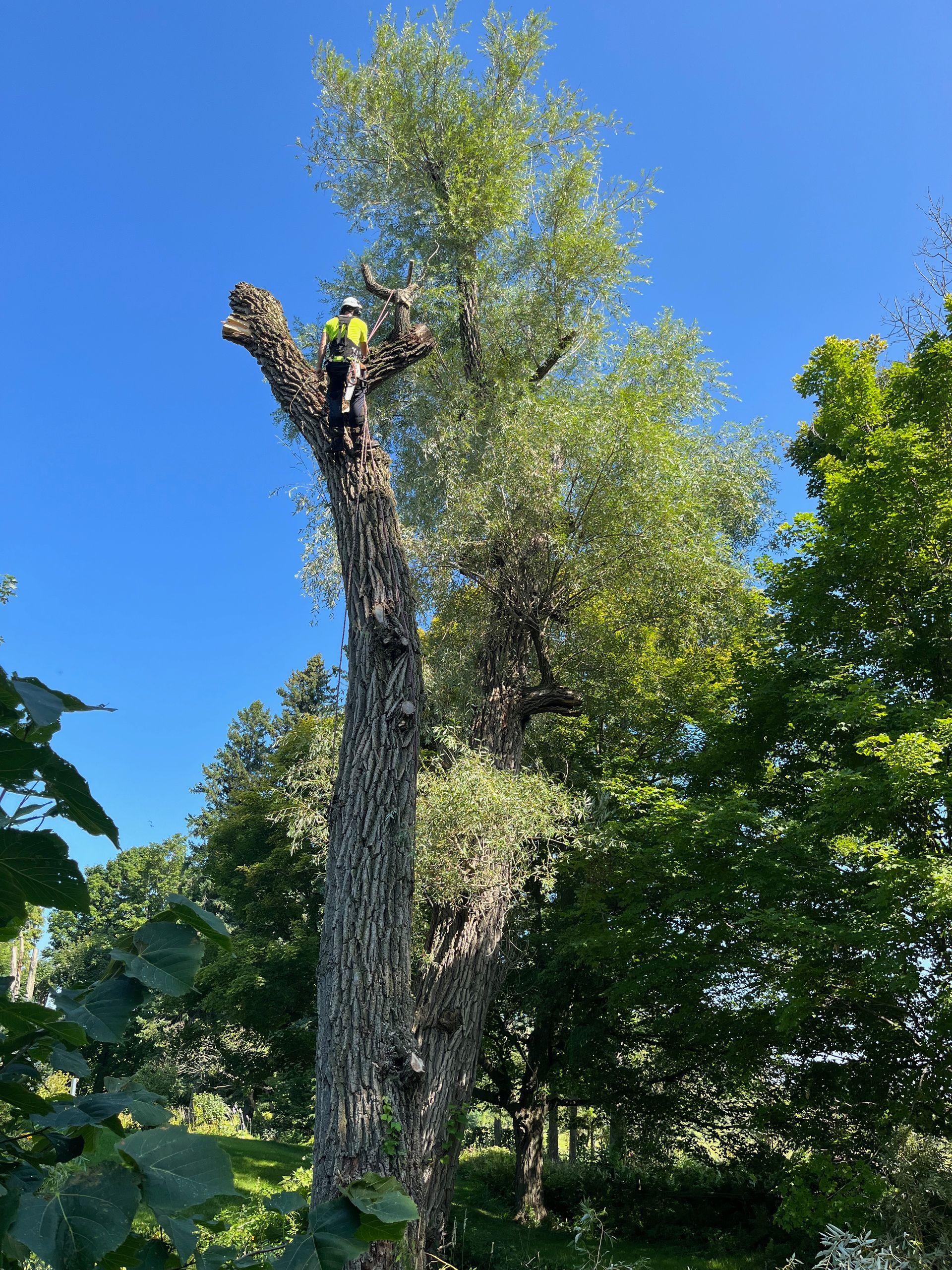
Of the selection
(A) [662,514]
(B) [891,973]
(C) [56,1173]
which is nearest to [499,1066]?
(B) [891,973]

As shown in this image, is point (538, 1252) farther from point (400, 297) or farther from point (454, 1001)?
point (400, 297)

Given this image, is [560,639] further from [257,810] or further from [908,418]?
[257,810]

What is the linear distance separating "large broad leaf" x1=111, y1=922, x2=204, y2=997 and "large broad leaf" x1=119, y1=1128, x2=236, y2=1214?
0.13m

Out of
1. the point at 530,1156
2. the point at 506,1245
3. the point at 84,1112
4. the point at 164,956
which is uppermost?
the point at 164,956


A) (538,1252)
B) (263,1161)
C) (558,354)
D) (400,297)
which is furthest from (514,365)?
(263,1161)

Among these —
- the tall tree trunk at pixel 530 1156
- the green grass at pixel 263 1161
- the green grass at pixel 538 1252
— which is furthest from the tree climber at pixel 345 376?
the tall tree trunk at pixel 530 1156

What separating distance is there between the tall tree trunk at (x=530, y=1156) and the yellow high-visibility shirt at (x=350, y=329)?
13.3 m

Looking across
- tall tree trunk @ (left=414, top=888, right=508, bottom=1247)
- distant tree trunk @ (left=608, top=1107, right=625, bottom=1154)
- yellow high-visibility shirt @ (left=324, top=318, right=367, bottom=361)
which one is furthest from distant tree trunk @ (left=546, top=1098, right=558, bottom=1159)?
yellow high-visibility shirt @ (left=324, top=318, right=367, bottom=361)

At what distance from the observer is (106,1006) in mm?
849

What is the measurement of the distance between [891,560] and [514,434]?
16.1 feet

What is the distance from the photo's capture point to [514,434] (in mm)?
10031

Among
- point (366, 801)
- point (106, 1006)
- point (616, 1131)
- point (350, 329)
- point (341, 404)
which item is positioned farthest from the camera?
point (616, 1131)

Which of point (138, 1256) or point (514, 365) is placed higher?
point (514, 365)

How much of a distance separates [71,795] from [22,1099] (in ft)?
0.80
